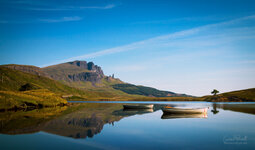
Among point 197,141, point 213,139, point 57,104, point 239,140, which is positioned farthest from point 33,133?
point 57,104

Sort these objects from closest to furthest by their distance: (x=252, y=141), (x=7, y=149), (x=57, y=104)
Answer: (x=7, y=149) → (x=252, y=141) → (x=57, y=104)

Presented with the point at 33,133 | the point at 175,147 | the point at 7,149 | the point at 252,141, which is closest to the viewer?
the point at 7,149

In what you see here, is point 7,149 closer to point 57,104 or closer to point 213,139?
point 213,139

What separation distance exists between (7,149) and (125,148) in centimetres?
1179

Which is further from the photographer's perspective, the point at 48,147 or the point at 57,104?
the point at 57,104

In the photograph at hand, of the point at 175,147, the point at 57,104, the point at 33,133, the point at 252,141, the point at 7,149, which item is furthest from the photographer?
the point at 57,104

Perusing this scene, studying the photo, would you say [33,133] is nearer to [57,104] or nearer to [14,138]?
[14,138]

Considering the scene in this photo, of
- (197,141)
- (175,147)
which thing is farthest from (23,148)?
(197,141)

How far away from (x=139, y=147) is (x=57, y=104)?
83.4m

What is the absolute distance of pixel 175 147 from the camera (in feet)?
68.0

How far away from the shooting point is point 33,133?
27.1 m

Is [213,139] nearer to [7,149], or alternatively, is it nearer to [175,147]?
[175,147]

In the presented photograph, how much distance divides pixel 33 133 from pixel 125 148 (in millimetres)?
14800

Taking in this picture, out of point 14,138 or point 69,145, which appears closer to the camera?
point 69,145
